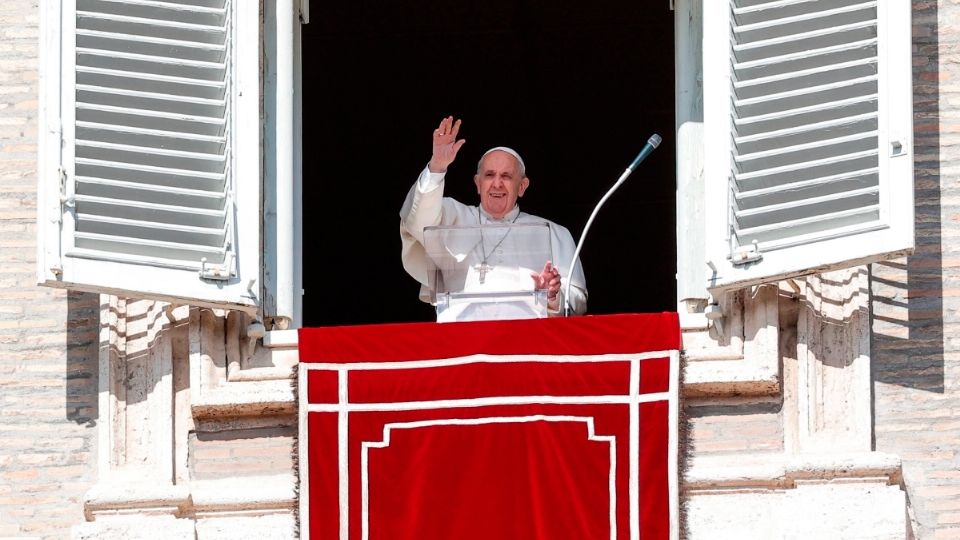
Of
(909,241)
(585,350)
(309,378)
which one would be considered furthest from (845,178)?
(309,378)

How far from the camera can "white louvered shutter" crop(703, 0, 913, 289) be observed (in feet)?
33.7

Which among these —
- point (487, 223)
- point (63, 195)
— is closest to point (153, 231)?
point (63, 195)

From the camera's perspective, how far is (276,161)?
35.4 feet

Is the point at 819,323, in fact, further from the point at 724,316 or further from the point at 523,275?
the point at 523,275

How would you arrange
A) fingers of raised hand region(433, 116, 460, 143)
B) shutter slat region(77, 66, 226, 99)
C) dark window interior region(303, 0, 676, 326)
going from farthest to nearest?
dark window interior region(303, 0, 676, 326)
fingers of raised hand region(433, 116, 460, 143)
shutter slat region(77, 66, 226, 99)

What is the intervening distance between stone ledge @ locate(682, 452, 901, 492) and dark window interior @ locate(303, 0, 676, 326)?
4.43 meters

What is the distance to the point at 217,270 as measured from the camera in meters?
10.3

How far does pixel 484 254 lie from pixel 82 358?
147 centimetres

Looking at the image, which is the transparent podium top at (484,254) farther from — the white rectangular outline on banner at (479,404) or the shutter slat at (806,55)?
the shutter slat at (806,55)

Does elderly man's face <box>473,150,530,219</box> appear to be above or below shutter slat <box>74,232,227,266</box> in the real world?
above

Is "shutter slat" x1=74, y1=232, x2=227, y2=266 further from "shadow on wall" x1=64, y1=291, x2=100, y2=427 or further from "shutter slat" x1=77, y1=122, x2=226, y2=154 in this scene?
"shadow on wall" x1=64, y1=291, x2=100, y2=427

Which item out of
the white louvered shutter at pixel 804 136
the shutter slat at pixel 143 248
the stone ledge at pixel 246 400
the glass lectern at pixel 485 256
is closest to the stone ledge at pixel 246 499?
the stone ledge at pixel 246 400

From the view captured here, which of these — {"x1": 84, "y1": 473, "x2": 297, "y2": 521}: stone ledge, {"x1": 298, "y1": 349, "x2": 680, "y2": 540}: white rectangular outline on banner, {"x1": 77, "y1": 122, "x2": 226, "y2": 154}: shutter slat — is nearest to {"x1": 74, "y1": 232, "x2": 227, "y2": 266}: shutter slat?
{"x1": 77, "y1": 122, "x2": 226, "y2": 154}: shutter slat

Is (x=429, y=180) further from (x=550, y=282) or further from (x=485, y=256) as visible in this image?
(x=550, y=282)
